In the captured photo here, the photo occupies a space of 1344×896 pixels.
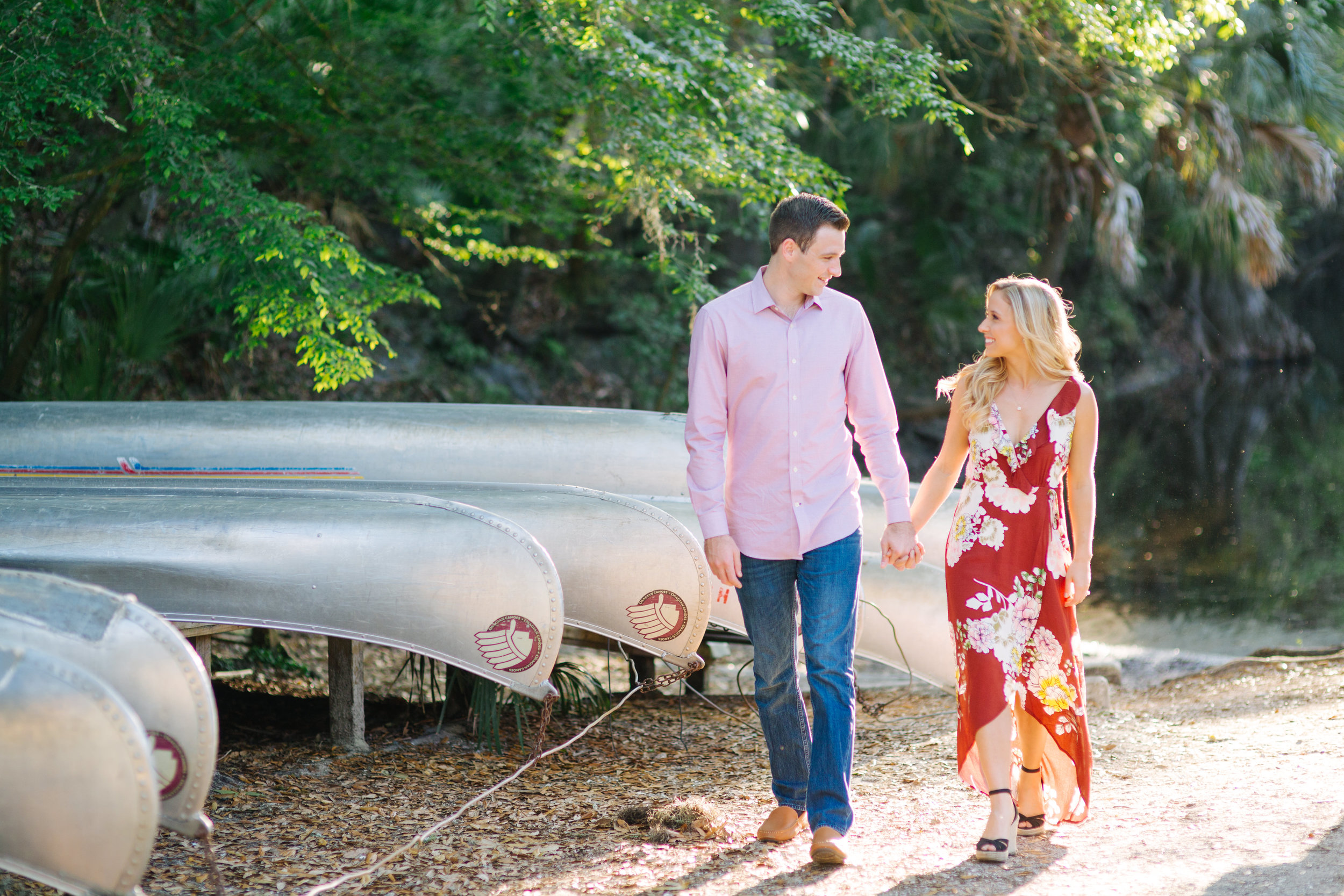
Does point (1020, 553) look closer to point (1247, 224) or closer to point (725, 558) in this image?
point (725, 558)

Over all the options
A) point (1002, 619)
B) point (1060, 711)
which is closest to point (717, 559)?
point (1002, 619)

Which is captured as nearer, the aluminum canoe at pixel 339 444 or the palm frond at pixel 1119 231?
the aluminum canoe at pixel 339 444

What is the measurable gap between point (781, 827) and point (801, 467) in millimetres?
1103

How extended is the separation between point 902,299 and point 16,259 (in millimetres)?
14724

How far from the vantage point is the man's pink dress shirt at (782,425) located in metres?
3.15

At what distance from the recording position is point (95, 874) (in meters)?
2.62

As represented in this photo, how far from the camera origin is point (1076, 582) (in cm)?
338

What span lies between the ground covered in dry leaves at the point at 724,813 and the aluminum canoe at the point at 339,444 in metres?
1.15

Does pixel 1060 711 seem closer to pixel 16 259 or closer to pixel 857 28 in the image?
pixel 16 259

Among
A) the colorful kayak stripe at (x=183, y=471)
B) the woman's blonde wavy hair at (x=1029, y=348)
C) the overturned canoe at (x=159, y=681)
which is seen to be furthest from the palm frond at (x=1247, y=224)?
the overturned canoe at (x=159, y=681)

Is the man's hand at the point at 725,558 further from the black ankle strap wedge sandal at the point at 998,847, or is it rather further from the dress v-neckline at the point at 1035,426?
the black ankle strap wedge sandal at the point at 998,847

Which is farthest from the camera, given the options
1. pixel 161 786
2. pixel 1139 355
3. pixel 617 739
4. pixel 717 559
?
pixel 1139 355

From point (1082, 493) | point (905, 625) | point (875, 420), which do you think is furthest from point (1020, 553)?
point (905, 625)

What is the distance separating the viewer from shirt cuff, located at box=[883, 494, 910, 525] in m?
3.20
